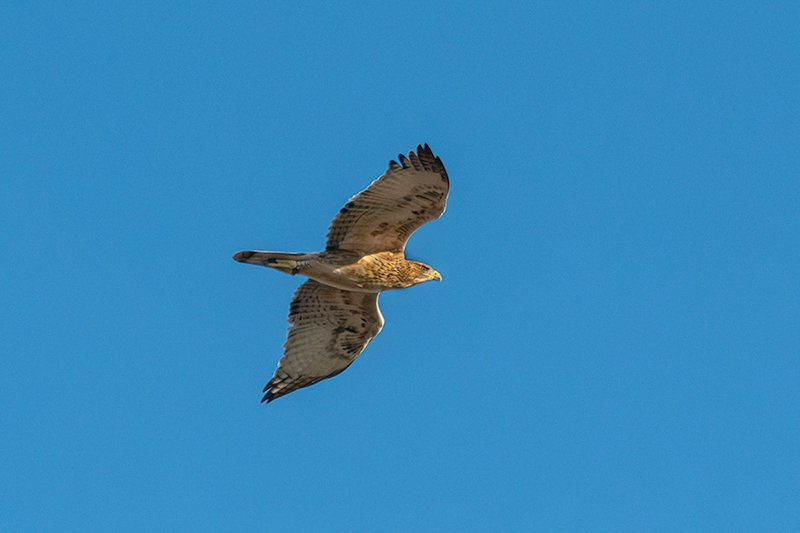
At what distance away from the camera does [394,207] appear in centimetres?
1127

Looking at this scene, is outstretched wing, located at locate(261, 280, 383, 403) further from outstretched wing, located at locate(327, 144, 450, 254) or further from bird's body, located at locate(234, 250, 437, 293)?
outstretched wing, located at locate(327, 144, 450, 254)

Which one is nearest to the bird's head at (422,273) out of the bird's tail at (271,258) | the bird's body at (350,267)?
the bird's body at (350,267)

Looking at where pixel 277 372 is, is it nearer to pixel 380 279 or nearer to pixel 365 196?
pixel 380 279

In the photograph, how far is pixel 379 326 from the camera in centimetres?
1308

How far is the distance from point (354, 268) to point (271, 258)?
3.65ft

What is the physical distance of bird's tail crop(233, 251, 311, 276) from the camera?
11.5m

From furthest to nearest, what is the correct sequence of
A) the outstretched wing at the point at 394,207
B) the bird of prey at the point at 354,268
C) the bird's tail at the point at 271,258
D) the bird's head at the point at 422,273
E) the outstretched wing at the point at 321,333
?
the outstretched wing at the point at 321,333 < the bird's head at the point at 422,273 < the bird's tail at the point at 271,258 < the bird of prey at the point at 354,268 < the outstretched wing at the point at 394,207

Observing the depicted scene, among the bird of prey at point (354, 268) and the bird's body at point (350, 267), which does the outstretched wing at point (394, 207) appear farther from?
the bird's body at point (350, 267)

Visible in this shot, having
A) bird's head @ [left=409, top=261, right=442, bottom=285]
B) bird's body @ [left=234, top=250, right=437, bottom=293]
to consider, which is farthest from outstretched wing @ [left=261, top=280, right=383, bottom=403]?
bird's head @ [left=409, top=261, right=442, bottom=285]

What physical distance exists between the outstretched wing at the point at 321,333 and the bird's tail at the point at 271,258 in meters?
1.12

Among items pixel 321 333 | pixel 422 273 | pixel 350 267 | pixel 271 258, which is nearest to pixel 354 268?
pixel 350 267

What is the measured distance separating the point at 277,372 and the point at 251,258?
2450 mm

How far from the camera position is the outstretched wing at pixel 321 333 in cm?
1280

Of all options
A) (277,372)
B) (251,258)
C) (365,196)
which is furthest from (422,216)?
(277,372)
